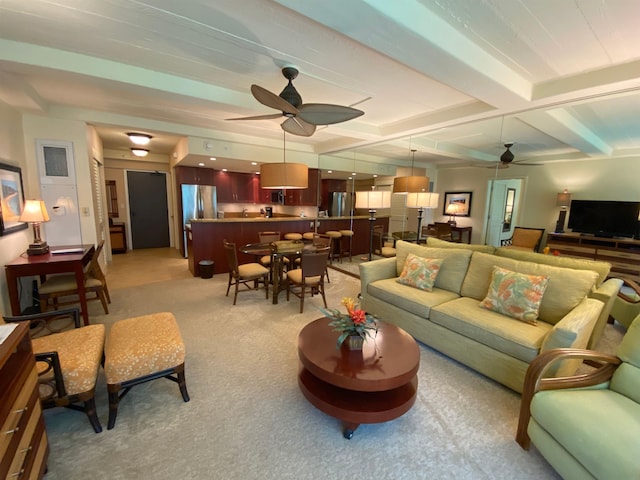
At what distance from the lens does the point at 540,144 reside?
344cm

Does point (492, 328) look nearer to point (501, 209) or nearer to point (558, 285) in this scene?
point (558, 285)

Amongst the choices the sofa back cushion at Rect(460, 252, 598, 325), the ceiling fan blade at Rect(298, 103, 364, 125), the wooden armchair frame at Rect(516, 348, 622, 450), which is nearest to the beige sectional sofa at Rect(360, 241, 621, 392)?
the sofa back cushion at Rect(460, 252, 598, 325)

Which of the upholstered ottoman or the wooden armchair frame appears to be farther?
the upholstered ottoman

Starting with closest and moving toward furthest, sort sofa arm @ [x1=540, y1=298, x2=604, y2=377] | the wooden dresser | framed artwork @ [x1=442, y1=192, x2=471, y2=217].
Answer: the wooden dresser, sofa arm @ [x1=540, y1=298, x2=604, y2=377], framed artwork @ [x1=442, y1=192, x2=471, y2=217]

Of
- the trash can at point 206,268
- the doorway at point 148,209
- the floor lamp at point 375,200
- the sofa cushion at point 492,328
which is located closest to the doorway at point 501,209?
the sofa cushion at point 492,328

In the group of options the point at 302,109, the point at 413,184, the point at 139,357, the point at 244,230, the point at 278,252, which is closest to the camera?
the point at 139,357

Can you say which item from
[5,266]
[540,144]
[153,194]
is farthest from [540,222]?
[153,194]

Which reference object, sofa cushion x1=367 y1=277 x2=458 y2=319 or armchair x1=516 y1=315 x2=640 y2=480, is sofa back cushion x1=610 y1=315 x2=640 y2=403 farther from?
sofa cushion x1=367 y1=277 x2=458 y2=319

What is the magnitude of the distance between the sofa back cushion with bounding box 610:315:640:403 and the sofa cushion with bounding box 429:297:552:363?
0.42 meters

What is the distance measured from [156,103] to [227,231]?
2387 millimetres

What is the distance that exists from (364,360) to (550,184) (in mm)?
3107

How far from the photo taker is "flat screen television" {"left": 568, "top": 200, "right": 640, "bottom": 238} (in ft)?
9.01

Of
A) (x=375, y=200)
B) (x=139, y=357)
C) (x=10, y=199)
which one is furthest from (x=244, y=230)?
(x=139, y=357)

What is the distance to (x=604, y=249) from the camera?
3.08 meters
